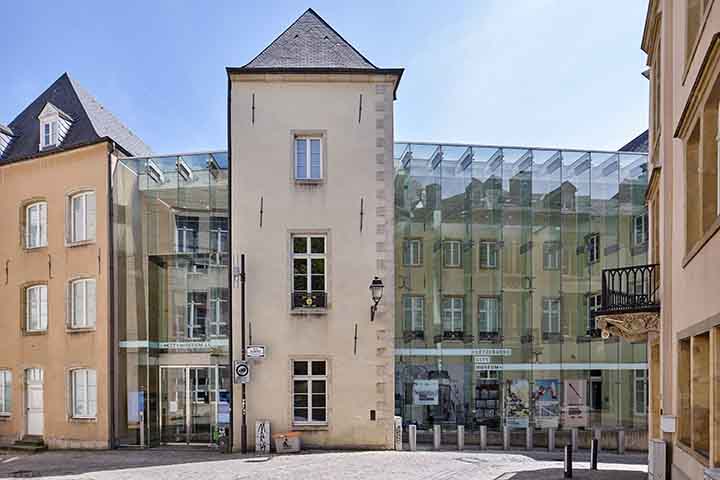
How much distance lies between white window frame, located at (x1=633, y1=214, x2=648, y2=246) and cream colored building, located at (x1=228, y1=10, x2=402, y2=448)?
8621 millimetres

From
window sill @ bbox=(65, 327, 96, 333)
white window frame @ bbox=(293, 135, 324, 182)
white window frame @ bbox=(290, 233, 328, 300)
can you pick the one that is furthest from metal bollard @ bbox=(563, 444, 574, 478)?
window sill @ bbox=(65, 327, 96, 333)

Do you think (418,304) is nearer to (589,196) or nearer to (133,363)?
(589,196)

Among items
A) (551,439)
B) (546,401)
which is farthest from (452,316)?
(551,439)

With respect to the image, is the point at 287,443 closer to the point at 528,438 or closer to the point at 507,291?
the point at 528,438

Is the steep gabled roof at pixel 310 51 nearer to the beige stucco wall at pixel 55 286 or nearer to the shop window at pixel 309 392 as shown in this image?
the beige stucco wall at pixel 55 286

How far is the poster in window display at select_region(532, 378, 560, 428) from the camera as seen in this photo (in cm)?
2153

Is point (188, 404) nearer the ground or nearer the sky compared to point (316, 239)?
nearer the ground

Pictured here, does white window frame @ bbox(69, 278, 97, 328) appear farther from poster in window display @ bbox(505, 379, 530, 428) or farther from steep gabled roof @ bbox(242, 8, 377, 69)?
poster in window display @ bbox(505, 379, 530, 428)

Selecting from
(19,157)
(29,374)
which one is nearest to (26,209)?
(19,157)

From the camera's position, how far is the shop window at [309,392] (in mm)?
17969

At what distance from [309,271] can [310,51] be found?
5.69 m

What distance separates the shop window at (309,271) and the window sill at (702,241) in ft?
31.5

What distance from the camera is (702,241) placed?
879 cm

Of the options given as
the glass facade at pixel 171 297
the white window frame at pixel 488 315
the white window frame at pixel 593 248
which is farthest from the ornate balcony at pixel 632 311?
the glass facade at pixel 171 297
